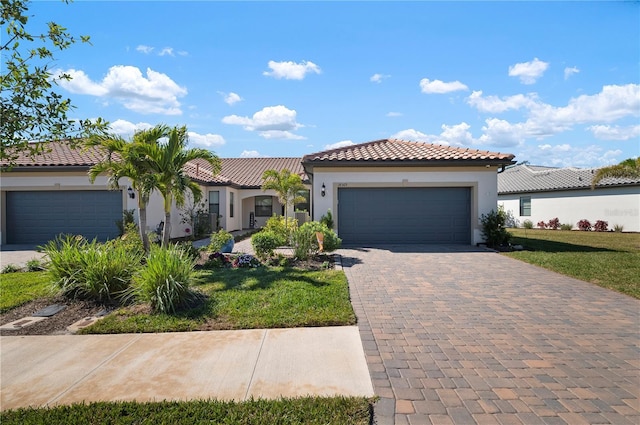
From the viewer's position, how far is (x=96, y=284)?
6406 millimetres

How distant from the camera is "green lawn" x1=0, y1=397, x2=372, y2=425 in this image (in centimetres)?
295

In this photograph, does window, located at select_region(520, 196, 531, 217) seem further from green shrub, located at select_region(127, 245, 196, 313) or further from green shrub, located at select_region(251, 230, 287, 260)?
green shrub, located at select_region(127, 245, 196, 313)

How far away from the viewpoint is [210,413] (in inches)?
120

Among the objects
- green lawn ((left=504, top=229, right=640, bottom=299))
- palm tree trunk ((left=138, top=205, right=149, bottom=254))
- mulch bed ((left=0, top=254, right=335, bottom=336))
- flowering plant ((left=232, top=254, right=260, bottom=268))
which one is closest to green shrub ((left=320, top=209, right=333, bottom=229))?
flowering plant ((left=232, top=254, right=260, bottom=268))

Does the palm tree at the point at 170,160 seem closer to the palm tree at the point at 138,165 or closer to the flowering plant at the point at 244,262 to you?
the palm tree at the point at 138,165

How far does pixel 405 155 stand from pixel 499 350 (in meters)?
11.2

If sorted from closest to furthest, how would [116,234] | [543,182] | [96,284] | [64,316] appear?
[64,316] → [96,284] → [116,234] → [543,182]

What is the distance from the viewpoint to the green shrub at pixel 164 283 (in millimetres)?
5805

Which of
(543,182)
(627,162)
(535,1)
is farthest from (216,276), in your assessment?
(543,182)

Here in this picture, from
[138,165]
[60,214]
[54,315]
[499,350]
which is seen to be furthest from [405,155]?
[60,214]

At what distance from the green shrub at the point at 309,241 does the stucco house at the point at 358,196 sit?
350 centimetres

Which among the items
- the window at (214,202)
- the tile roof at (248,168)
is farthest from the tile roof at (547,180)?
the window at (214,202)

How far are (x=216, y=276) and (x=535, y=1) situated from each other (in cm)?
964

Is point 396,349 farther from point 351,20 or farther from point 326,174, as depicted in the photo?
point 326,174
